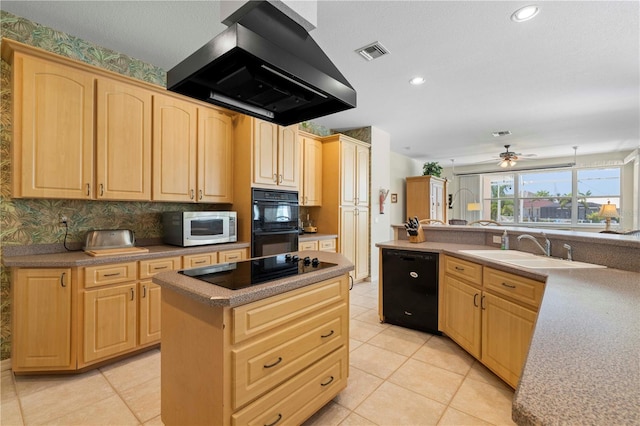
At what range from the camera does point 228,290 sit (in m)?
1.29

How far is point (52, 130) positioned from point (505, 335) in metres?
3.71

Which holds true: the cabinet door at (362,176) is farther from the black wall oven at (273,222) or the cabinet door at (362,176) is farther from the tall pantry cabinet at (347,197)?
the black wall oven at (273,222)

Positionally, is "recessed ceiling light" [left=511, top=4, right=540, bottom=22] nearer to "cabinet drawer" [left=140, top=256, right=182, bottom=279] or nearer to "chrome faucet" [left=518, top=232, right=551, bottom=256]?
"chrome faucet" [left=518, top=232, right=551, bottom=256]

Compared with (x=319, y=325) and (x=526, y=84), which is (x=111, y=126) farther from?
(x=526, y=84)

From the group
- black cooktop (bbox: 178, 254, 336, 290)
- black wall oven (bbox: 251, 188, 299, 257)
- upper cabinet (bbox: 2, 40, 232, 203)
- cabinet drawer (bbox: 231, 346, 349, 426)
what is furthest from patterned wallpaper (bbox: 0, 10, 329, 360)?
cabinet drawer (bbox: 231, 346, 349, 426)

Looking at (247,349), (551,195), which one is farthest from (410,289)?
(551,195)

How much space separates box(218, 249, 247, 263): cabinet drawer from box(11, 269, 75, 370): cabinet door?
1.20 metres

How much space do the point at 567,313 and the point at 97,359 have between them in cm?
297

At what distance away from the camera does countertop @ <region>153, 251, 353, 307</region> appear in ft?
4.00

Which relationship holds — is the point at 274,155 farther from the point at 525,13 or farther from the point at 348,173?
the point at 525,13

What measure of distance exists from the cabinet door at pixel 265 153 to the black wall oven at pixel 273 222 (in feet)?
0.52

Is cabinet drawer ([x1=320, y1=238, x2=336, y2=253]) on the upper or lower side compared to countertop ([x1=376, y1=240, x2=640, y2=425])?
lower

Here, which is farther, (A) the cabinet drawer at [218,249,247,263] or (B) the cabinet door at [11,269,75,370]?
(A) the cabinet drawer at [218,249,247,263]

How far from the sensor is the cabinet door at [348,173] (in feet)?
15.2
